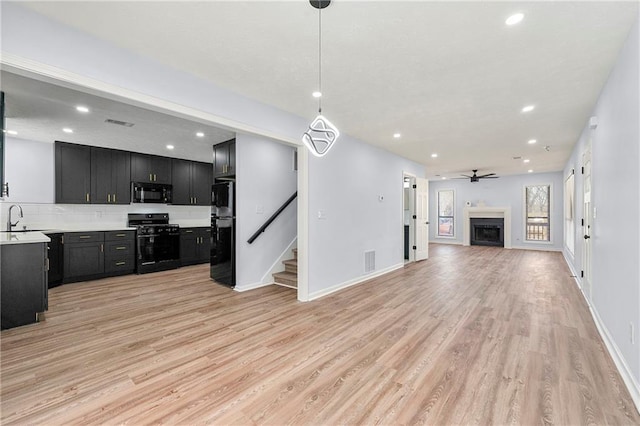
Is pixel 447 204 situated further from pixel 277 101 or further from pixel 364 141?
pixel 277 101

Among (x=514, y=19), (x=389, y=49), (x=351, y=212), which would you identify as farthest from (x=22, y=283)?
(x=514, y=19)

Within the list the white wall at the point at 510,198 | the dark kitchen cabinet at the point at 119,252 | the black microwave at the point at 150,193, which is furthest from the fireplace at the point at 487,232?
the dark kitchen cabinet at the point at 119,252

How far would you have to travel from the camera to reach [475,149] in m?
5.98

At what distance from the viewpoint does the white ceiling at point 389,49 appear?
1914 mm

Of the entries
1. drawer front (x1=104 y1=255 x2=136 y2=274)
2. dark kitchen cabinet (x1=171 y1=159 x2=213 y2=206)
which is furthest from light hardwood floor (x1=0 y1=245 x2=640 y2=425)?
dark kitchen cabinet (x1=171 y1=159 x2=213 y2=206)

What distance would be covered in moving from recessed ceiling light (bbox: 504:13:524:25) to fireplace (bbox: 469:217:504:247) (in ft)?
32.5

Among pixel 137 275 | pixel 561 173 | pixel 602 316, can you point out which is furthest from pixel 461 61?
pixel 561 173

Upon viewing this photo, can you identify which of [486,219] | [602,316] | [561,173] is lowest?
[602,316]

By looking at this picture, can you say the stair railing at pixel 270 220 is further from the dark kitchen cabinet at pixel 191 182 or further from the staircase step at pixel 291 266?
the dark kitchen cabinet at pixel 191 182

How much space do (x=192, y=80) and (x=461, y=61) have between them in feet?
8.60

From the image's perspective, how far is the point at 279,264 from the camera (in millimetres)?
5223

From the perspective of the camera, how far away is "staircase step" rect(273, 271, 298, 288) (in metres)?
4.71

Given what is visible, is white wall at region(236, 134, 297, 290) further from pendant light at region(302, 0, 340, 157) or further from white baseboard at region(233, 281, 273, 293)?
pendant light at region(302, 0, 340, 157)

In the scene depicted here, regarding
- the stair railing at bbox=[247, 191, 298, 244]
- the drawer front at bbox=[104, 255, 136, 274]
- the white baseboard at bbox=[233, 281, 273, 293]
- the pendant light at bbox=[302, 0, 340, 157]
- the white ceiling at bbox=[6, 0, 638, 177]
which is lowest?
the white baseboard at bbox=[233, 281, 273, 293]
